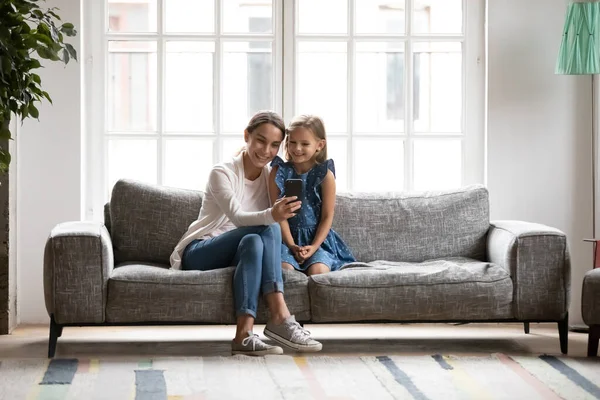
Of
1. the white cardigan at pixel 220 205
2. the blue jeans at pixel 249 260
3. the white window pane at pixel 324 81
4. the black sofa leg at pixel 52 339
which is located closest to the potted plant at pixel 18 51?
the black sofa leg at pixel 52 339

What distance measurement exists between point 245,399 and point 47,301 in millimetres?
1156

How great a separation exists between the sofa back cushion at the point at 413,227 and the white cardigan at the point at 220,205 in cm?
48

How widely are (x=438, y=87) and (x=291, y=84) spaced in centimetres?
75

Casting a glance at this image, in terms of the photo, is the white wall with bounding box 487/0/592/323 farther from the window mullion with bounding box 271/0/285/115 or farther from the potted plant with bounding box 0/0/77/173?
the potted plant with bounding box 0/0/77/173

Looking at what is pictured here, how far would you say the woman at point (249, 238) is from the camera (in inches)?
153

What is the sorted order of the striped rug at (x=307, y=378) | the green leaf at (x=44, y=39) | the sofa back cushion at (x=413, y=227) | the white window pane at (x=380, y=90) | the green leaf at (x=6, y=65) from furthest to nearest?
the white window pane at (x=380, y=90) → the sofa back cushion at (x=413, y=227) → the green leaf at (x=44, y=39) → the green leaf at (x=6, y=65) → the striped rug at (x=307, y=378)

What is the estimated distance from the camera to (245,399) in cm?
318

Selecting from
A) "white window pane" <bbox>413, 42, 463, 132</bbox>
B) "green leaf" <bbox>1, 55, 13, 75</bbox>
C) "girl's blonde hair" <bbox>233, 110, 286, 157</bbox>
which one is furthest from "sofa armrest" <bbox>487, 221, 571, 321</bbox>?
"green leaf" <bbox>1, 55, 13, 75</bbox>

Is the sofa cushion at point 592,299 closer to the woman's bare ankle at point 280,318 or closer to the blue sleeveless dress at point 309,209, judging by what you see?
the blue sleeveless dress at point 309,209

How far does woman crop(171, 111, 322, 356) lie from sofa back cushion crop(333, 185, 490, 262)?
1.55 feet

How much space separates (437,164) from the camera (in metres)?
5.15

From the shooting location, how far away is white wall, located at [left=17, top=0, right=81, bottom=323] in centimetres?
490

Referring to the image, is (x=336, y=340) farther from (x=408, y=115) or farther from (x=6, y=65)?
(x=6, y=65)

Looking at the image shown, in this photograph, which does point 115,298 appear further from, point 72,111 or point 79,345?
point 72,111
